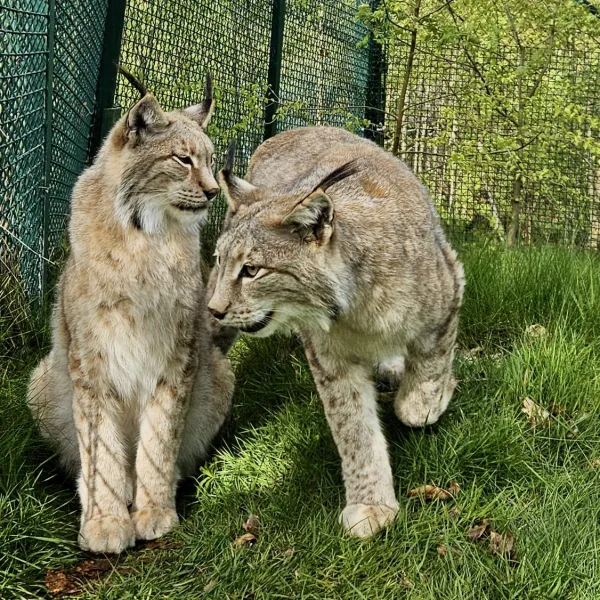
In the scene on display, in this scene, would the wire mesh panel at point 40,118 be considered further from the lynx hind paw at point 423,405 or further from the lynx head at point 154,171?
the lynx hind paw at point 423,405

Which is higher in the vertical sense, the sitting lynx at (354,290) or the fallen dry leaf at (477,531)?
the sitting lynx at (354,290)

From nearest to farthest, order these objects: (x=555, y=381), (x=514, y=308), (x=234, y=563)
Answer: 1. (x=234, y=563)
2. (x=555, y=381)
3. (x=514, y=308)

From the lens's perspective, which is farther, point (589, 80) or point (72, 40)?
point (589, 80)

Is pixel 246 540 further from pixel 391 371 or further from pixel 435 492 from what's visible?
pixel 391 371

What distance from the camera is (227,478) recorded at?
421 cm

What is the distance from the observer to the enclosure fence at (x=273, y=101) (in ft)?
15.4

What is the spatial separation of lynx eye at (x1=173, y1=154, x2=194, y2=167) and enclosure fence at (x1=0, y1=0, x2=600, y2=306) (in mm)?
929

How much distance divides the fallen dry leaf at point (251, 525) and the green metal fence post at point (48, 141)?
1933 millimetres

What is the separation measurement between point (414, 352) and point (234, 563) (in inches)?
52.6

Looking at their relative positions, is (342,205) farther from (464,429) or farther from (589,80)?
(589,80)

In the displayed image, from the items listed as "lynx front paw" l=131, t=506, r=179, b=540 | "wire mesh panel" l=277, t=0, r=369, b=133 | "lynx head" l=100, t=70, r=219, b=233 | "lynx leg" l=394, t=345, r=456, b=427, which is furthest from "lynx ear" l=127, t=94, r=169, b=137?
"wire mesh panel" l=277, t=0, r=369, b=133

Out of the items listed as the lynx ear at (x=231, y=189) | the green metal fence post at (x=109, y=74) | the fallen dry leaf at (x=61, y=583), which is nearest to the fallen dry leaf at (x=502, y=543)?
the fallen dry leaf at (x=61, y=583)

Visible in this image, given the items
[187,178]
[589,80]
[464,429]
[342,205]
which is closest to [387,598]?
[464,429]

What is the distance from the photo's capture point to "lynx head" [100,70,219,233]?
3795 millimetres
